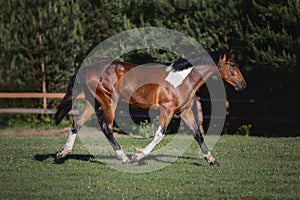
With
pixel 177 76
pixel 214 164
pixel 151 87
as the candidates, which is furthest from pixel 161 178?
pixel 177 76

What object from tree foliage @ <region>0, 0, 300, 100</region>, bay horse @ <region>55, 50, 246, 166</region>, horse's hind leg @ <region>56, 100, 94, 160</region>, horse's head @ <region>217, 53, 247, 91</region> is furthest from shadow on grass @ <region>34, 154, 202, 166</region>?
tree foliage @ <region>0, 0, 300, 100</region>

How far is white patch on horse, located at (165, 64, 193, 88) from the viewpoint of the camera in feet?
32.3

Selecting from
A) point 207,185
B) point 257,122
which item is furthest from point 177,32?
point 207,185

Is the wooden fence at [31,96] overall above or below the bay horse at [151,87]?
below

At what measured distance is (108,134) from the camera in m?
10.1

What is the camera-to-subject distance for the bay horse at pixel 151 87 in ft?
32.2

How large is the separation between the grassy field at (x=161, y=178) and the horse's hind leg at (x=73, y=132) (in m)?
0.21

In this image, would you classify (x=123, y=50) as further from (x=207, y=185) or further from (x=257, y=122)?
(x=207, y=185)

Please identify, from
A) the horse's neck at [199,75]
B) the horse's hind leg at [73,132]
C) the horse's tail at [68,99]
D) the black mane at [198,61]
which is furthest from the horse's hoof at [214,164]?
the horse's tail at [68,99]

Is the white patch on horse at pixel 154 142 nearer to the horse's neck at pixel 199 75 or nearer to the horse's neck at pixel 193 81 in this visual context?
the horse's neck at pixel 193 81

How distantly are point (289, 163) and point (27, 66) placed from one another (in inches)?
544

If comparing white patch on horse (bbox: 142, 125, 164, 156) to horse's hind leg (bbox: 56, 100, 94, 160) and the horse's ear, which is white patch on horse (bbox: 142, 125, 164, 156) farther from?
the horse's ear

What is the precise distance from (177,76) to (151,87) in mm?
492

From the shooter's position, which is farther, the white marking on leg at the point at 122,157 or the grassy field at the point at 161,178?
the white marking on leg at the point at 122,157
